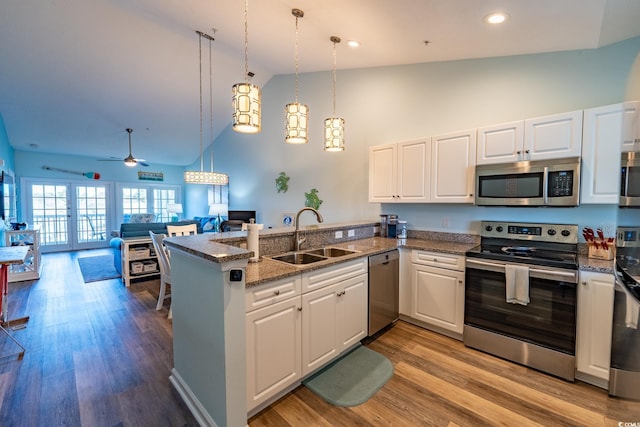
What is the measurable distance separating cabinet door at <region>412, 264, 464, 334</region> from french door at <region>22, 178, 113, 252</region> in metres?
9.05

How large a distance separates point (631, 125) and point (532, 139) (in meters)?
1.63

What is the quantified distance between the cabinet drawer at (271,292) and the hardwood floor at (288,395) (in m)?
0.77

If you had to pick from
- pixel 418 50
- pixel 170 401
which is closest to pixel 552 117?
pixel 418 50

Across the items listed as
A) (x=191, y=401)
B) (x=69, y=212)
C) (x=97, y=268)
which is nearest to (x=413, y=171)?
(x=191, y=401)

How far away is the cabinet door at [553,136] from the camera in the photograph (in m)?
2.27

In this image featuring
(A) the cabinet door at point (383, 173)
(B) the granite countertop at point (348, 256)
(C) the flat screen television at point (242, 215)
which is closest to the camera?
(B) the granite countertop at point (348, 256)

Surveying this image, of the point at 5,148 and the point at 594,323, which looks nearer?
the point at 594,323

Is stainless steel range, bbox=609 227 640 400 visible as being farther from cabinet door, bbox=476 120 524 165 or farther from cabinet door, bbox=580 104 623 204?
cabinet door, bbox=476 120 524 165

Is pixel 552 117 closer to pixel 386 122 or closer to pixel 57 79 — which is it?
pixel 386 122

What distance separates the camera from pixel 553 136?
7.79 feet

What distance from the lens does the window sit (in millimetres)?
8500

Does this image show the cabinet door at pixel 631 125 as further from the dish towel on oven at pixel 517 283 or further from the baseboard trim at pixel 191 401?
the baseboard trim at pixel 191 401

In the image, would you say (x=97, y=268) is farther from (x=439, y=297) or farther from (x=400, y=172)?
(x=439, y=297)

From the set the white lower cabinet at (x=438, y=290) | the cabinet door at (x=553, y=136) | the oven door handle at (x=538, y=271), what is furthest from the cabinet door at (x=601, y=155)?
the white lower cabinet at (x=438, y=290)
